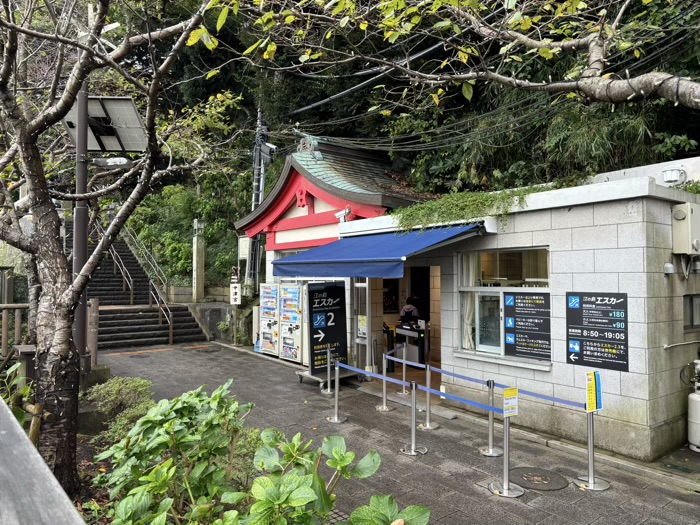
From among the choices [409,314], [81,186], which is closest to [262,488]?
[81,186]

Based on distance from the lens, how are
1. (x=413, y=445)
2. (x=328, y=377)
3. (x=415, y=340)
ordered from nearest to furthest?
(x=413, y=445)
(x=328, y=377)
(x=415, y=340)

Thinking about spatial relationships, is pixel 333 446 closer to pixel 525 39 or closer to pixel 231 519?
pixel 231 519

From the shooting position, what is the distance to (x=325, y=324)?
32.3 feet

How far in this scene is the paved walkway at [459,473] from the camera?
4.69m

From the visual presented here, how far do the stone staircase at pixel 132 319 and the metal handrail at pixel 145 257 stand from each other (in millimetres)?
953

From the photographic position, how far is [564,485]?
5.30m

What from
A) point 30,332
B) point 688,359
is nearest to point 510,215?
point 688,359

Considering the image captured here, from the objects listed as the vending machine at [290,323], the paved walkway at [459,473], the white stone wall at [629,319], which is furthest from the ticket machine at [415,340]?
the white stone wall at [629,319]

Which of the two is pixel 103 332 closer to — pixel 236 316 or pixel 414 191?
pixel 236 316

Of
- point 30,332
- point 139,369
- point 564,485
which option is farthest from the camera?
point 139,369

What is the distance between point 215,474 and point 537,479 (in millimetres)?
3899

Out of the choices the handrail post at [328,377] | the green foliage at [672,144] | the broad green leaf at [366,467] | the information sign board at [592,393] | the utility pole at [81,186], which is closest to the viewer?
the broad green leaf at [366,467]

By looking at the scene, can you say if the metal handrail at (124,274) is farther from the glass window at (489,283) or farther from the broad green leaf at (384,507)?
the broad green leaf at (384,507)

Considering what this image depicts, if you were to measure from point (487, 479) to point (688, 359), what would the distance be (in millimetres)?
3488
